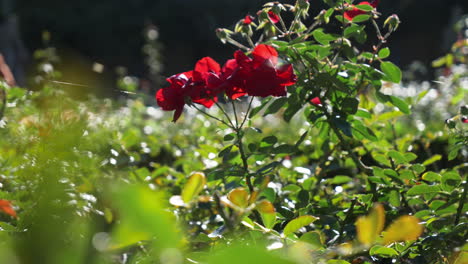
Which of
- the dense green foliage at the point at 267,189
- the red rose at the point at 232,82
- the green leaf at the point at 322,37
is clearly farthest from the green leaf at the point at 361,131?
the red rose at the point at 232,82

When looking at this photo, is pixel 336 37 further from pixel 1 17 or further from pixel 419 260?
pixel 1 17

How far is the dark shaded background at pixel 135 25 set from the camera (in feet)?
33.6

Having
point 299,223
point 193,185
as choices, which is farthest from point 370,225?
point 299,223

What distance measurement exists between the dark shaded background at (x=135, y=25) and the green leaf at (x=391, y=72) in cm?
893

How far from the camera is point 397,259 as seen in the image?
35.9 inches

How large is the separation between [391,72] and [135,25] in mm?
10423

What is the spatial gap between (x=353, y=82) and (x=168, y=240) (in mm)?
1052

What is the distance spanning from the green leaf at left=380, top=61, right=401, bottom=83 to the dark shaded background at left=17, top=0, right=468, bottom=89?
8932 mm

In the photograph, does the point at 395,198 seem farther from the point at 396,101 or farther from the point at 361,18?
the point at 361,18

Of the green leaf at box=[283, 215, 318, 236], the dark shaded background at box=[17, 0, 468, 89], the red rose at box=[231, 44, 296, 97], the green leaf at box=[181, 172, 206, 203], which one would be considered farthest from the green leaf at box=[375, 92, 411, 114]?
the dark shaded background at box=[17, 0, 468, 89]

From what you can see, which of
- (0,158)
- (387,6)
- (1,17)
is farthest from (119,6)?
(0,158)

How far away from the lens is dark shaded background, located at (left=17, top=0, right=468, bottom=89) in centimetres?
1024

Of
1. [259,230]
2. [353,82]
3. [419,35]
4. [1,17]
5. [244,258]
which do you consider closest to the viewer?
[244,258]

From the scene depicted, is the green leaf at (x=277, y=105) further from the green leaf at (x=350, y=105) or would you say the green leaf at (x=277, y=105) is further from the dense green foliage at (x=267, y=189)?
the green leaf at (x=350, y=105)
